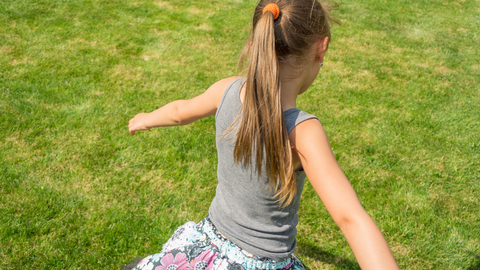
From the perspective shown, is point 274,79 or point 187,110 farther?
point 187,110

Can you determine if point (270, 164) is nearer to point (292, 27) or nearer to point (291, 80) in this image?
point (291, 80)

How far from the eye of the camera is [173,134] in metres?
3.73

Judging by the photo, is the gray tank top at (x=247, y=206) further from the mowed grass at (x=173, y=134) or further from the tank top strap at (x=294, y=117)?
the mowed grass at (x=173, y=134)

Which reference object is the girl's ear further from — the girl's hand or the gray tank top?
the girl's hand

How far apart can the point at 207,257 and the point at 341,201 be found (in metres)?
0.69

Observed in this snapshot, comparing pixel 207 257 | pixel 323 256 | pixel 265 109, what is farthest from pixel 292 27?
pixel 323 256

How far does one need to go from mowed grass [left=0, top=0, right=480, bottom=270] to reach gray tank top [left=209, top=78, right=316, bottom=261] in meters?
1.34

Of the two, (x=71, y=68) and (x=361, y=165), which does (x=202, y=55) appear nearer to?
(x=71, y=68)

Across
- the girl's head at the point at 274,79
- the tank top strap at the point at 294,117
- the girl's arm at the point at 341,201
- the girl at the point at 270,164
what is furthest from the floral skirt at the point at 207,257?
the tank top strap at the point at 294,117

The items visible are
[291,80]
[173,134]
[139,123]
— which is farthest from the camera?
[173,134]

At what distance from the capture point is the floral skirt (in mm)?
1492

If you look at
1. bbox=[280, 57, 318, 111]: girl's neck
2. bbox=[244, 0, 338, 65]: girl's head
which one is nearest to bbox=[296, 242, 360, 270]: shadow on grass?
bbox=[280, 57, 318, 111]: girl's neck

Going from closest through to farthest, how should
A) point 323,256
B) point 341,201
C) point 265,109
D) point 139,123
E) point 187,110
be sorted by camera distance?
point 341,201
point 265,109
point 187,110
point 139,123
point 323,256

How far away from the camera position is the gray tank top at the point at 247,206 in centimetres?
145
